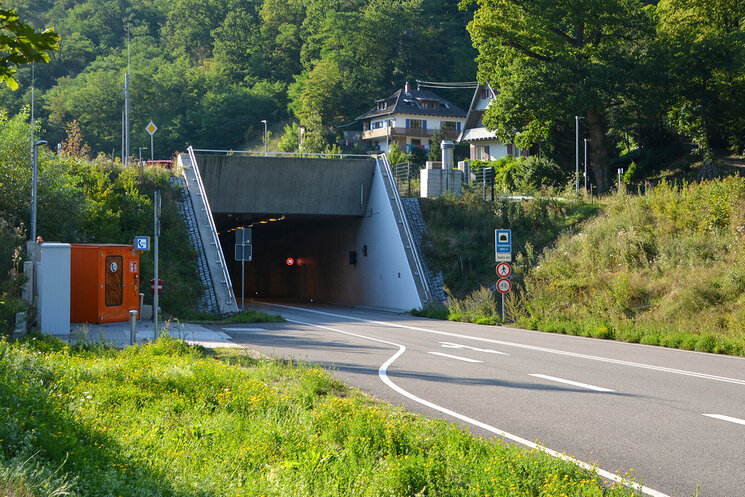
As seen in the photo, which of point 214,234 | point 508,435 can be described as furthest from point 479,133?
point 508,435

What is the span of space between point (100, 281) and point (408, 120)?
63959 mm

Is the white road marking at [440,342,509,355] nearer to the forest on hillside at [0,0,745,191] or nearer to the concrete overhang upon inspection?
the forest on hillside at [0,0,745,191]

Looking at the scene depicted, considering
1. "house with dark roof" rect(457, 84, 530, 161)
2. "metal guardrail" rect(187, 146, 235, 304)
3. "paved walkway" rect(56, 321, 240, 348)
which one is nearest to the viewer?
"paved walkway" rect(56, 321, 240, 348)

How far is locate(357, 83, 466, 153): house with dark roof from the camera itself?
3182 inches

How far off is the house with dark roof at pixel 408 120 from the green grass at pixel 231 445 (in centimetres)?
7216

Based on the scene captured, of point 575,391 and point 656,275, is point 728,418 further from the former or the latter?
point 656,275

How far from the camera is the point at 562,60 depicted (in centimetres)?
4084

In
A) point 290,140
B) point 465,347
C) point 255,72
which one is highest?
point 255,72

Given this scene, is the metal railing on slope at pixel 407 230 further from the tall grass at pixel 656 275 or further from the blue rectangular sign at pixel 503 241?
the blue rectangular sign at pixel 503 241

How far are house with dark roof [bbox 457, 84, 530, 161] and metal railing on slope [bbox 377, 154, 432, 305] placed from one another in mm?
39044

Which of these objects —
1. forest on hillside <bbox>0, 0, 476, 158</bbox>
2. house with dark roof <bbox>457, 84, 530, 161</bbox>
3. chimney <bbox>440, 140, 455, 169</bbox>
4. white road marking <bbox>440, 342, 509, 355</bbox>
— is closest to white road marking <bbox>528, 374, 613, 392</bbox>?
white road marking <bbox>440, 342, 509, 355</bbox>

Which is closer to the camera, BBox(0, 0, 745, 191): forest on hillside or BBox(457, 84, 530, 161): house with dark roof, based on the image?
BBox(0, 0, 745, 191): forest on hillside

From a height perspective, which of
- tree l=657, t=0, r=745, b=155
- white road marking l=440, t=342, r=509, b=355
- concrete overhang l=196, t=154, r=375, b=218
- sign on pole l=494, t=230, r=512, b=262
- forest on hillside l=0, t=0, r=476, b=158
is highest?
forest on hillside l=0, t=0, r=476, b=158

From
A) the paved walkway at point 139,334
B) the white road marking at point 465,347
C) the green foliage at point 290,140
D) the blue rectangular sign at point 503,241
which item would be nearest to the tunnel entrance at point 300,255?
the blue rectangular sign at point 503,241
